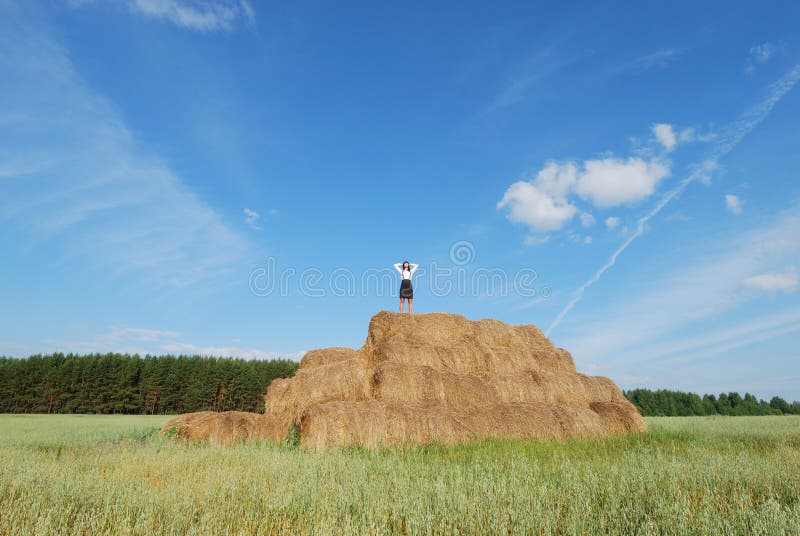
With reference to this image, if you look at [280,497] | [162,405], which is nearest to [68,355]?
[162,405]

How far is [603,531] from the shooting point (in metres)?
4.59

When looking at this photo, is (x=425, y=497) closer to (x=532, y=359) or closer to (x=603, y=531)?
(x=603, y=531)

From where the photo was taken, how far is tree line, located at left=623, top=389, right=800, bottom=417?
53.2 m

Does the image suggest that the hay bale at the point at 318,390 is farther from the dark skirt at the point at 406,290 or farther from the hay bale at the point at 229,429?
the dark skirt at the point at 406,290

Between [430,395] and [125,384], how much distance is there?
161 feet

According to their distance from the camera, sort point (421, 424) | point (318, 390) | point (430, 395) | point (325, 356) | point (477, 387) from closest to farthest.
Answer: point (421, 424) → point (318, 390) → point (430, 395) → point (477, 387) → point (325, 356)

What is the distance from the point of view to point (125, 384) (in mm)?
49594

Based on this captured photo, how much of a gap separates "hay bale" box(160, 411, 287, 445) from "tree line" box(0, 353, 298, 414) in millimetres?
38478

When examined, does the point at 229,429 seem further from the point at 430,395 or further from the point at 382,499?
the point at 382,499

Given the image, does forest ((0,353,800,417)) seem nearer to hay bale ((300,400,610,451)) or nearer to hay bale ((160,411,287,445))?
hay bale ((160,411,287,445))

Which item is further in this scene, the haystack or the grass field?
the haystack

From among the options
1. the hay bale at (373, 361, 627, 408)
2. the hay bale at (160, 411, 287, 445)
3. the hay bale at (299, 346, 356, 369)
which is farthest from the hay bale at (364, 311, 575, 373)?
the hay bale at (160, 411, 287, 445)

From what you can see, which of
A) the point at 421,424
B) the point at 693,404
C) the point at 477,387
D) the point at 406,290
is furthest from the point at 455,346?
the point at 693,404

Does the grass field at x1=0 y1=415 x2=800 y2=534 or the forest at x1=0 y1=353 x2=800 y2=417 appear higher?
the forest at x1=0 y1=353 x2=800 y2=417
